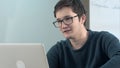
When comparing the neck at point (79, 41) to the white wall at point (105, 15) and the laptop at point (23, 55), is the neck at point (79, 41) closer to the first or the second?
the laptop at point (23, 55)

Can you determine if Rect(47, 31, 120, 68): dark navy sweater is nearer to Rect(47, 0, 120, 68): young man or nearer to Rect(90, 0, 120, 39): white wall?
Rect(47, 0, 120, 68): young man

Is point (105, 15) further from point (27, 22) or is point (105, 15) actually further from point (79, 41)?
point (79, 41)

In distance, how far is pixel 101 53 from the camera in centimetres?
157

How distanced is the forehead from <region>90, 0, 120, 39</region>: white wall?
2.67 ft

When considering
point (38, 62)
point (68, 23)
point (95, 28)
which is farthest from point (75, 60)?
point (95, 28)

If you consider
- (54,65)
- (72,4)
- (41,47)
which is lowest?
(54,65)

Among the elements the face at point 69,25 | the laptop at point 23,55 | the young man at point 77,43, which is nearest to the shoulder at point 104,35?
the young man at point 77,43

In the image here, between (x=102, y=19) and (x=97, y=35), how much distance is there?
2.70 ft

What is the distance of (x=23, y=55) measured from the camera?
108 centimetres

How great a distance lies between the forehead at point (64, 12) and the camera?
1.53 meters

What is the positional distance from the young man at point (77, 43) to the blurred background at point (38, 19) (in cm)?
51

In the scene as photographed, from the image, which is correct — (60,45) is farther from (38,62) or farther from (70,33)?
(38,62)

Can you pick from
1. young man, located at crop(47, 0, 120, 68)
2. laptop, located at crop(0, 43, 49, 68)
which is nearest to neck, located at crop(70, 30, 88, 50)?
young man, located at crop(47, 0, 120, 68)

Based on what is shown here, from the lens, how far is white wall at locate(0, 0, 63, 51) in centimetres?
203
